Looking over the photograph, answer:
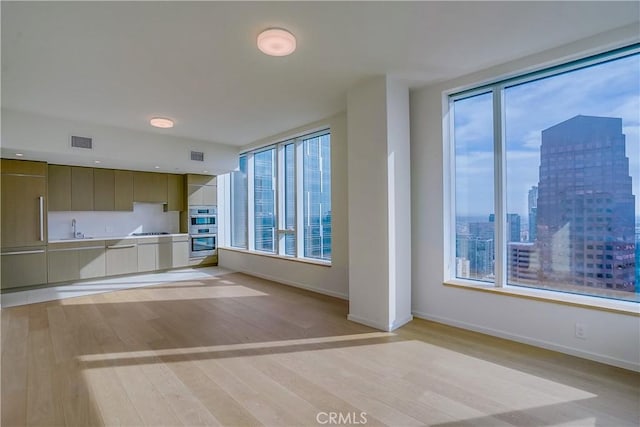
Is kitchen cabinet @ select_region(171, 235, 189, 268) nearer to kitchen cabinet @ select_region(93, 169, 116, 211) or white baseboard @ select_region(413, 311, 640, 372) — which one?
kitchen cabinet @ select_region(93, 169, 116, 211)

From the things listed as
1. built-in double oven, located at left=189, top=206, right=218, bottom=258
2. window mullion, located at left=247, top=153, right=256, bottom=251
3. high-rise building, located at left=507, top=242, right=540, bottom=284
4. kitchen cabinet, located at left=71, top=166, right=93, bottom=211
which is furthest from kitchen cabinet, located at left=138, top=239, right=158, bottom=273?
high-rise building, located at left=507, top=242, right=540, bottom=284

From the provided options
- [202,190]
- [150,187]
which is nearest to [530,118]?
[202,190]

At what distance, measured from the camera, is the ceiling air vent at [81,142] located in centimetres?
471

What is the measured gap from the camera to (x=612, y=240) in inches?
105

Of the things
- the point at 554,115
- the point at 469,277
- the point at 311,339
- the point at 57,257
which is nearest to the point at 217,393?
the point at 311,339

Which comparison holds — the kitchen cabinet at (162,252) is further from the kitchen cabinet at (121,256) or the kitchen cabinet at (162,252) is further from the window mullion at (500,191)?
the window mullion at (500,191)

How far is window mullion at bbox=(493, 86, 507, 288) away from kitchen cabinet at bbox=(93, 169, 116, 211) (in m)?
6.81

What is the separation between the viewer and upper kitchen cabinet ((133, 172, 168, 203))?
255 inches

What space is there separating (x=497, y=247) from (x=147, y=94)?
14.7ft

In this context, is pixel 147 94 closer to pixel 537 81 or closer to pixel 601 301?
pixel 537 81

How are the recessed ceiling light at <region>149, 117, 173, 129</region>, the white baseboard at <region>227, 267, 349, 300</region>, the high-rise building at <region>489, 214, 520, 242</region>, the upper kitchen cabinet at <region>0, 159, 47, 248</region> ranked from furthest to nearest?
the upper kitchen cabinet at <region>0, 159, 47, 248</region>, the white baseboard at <region>227, 267, 349, 300</region>, the recessed ceiling light at <region>149, 117, 173, 129</region>, the high-rise building at <region>489, 214, 520, 242</region>

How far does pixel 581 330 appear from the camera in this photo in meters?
2.67

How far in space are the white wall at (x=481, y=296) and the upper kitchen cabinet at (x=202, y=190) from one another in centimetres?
519

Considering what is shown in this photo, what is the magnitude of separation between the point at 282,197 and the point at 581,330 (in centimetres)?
469
